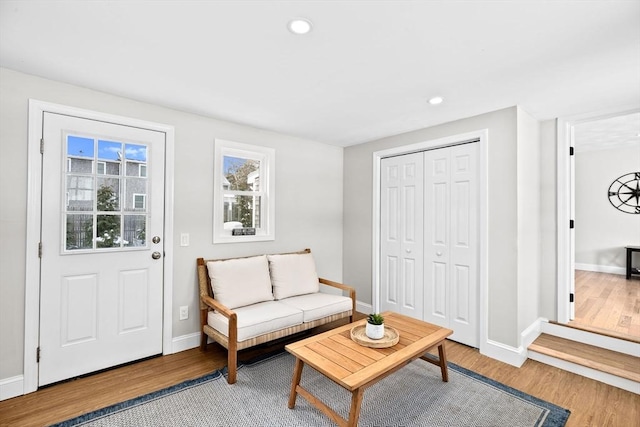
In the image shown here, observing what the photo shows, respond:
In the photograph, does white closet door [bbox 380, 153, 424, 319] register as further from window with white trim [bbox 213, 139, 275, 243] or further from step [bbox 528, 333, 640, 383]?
window with white trim [bbox 213, 139, 275, 243]

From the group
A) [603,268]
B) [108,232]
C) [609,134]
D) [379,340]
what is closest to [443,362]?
[379,340]

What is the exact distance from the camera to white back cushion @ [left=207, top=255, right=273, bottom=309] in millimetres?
2906

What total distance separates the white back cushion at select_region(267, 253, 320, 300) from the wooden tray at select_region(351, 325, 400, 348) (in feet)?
3.89

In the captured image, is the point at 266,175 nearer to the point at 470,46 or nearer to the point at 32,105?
the point at 32,105

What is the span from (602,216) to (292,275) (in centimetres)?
634

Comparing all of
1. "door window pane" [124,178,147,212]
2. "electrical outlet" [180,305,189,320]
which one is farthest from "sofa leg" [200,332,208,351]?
"door window pane" [124,178,147,212]

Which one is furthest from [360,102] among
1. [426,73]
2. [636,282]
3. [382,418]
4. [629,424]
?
[636,282]

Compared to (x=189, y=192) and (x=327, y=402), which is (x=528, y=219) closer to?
(x=327, y=402)

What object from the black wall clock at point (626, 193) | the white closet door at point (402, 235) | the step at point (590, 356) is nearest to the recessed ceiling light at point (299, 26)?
the white closet door at point (402, 235)

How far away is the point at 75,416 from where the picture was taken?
6.48ft

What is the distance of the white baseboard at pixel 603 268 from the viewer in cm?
571

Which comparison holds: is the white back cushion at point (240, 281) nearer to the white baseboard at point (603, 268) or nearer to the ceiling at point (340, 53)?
the ceiling at point (340, 53)

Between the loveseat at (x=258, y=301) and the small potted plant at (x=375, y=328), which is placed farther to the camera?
the loveseat at (x=258, y=301)

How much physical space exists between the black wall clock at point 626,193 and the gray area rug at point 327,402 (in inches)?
218
